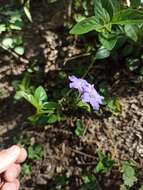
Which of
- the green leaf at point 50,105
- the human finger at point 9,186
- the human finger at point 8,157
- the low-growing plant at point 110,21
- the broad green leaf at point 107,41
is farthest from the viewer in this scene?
the green leaf at point 50,105

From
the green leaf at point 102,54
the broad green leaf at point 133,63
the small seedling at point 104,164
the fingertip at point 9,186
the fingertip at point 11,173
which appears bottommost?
the fingertip at point 9,186

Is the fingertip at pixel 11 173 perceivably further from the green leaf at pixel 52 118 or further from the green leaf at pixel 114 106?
the green leaf at pixel 114 106

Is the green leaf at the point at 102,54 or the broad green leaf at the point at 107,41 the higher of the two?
the green leaf at the point at 102,54

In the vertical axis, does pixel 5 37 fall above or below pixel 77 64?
above

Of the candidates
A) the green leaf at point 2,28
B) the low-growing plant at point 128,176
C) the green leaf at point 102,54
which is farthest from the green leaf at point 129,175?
the green leaf at point 2,28

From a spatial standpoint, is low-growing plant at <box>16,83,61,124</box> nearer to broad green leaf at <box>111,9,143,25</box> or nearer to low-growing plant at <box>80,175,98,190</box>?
low-growing plant at <box>80,175,98,190</box>

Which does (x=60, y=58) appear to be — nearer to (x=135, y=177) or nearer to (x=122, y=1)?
(x=122, y=1)

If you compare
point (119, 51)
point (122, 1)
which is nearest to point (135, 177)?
point (119, 51)

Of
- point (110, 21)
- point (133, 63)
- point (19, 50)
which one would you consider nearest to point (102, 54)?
point (133, 63)
